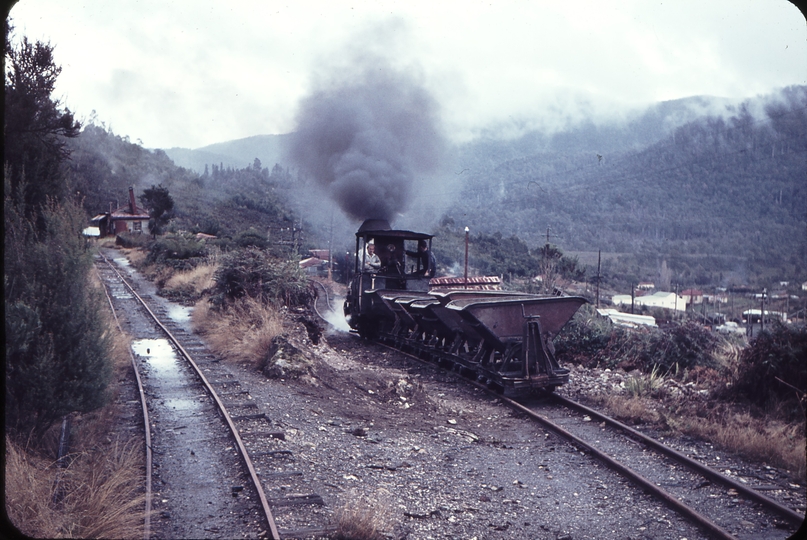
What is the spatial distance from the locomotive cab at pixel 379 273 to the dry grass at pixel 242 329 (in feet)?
7.20

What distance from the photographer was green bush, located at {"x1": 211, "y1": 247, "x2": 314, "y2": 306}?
50.5 feet

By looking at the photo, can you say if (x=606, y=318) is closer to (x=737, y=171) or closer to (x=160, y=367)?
(x=160, y=367)

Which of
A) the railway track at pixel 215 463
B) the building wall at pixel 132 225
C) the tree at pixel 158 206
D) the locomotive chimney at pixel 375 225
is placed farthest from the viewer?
the building wall at pixel 132 225

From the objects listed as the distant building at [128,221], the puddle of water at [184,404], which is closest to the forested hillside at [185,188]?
the distant building at [128,221]

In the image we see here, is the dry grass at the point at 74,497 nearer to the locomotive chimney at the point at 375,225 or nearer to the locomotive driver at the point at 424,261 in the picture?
the locomotive driver at the point at 424,261

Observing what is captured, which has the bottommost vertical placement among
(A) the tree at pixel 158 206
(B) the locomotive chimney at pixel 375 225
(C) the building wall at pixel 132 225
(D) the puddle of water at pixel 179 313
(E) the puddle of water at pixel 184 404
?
(D) the puddle of water at pixel 179 313

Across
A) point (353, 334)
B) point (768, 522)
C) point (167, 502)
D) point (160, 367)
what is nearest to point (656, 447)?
point (768, 522)

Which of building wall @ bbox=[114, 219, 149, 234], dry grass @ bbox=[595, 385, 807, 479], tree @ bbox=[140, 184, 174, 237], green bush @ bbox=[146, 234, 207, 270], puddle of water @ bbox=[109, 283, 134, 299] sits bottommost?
puddle of water @ bbox=[109, 283, 134, 299]

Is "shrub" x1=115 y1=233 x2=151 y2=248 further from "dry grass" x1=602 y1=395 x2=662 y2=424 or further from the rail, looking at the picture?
"dry grass" x1=602 y1=395 x2=662 y2=424

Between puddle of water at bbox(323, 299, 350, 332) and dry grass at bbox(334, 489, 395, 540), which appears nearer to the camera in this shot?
dry grass at bbox(334, 489, 395, 540)

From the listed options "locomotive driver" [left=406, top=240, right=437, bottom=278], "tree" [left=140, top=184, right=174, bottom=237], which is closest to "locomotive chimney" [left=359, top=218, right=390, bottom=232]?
"locomotive driver" [left=406, top=240, right=437, bottom=278]

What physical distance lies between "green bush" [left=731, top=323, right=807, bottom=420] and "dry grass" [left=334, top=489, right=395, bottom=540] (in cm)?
536

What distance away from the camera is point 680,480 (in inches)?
226

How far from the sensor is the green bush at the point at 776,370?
725cm
